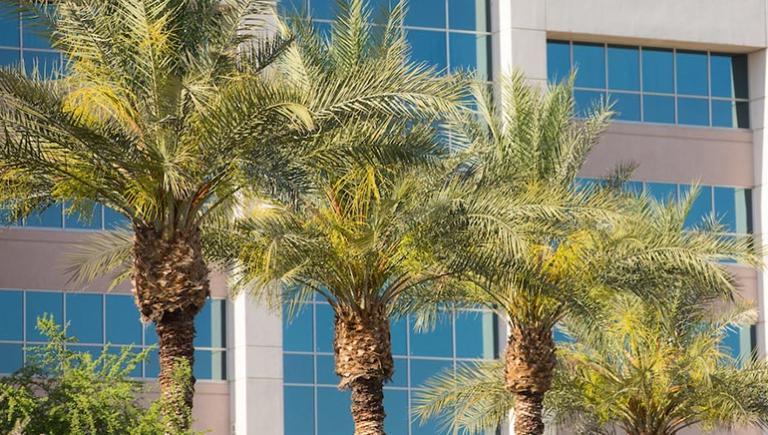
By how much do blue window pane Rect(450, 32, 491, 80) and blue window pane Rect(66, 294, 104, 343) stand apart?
35.1 feet

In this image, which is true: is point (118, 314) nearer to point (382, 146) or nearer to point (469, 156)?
point (469, 156)

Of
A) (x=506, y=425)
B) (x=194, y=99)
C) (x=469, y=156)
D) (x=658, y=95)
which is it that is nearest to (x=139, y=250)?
(x=194, y=99)

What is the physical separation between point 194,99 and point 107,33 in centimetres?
184

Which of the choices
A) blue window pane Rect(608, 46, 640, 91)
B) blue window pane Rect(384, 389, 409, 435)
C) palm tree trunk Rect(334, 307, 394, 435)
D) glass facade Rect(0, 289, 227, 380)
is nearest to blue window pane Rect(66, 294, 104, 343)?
glass facade Rect(0, 289, 227, 380)

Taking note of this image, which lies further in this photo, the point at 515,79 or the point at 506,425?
the point at 506,425

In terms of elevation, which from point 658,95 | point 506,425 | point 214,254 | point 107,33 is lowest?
point 506,425

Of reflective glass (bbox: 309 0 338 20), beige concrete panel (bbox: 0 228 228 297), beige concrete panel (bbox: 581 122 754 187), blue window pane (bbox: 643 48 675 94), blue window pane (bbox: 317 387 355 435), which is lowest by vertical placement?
blue window pane (bbox: 317 387 355 435)

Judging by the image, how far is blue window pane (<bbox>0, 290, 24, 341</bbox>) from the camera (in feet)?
135

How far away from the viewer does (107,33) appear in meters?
25.2

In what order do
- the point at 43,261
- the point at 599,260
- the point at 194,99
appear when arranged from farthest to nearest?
1. the point at 43,261
2. the point at 599,260
3. the point at 194,99

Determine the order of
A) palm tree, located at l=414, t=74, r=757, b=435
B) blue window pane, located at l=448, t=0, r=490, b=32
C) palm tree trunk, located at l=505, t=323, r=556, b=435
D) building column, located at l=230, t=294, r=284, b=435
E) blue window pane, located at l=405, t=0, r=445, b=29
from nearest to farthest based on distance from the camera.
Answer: palm tree, located at l=414, t=74, r=757, b=435 < palm tree trunk, located at l=505, t=323, r=556, b=435 < building column, located at l=230, t=294, r=284, b=435 < blue window pane, located at l=405, t=0, r=445, b=29 < blue window pane, located at l=448, t=0, r=490, b=32

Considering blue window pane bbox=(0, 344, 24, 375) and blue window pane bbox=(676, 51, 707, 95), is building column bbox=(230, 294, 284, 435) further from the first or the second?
blue window pane bbox=(676, 51, 707, 95)

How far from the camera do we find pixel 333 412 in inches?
1725

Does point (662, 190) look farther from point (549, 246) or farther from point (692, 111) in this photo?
point (549, 246)
